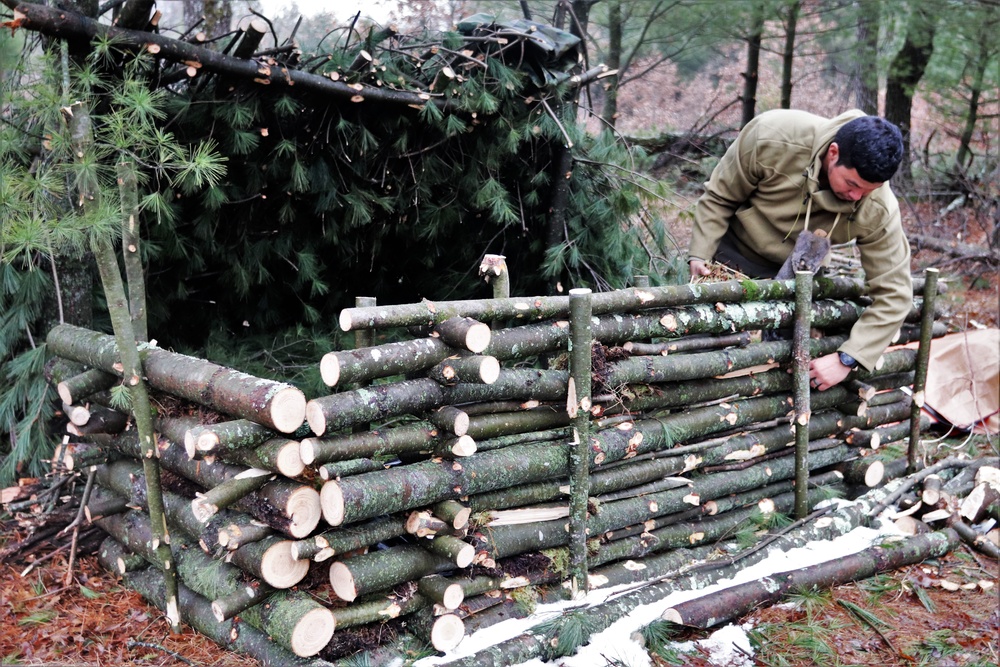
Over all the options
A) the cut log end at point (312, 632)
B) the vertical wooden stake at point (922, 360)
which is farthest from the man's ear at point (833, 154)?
the cut log end at point (312, 632)

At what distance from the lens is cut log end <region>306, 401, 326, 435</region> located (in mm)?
3033

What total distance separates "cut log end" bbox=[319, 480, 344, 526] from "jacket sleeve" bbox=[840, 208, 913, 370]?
3.14 m

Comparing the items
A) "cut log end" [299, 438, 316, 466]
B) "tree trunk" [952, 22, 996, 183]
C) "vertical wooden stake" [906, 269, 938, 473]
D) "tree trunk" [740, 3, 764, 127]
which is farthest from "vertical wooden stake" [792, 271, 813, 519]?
"tree trunk" [952, 22, 996, 183]

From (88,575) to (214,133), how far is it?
2582 mm

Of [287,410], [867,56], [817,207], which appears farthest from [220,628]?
[867,56]

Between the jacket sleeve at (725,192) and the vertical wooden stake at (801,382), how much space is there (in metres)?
0.63

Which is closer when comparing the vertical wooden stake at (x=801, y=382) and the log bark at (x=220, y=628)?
the log bark at (x=220, y=628)

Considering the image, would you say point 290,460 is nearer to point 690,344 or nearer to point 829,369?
point 690,344

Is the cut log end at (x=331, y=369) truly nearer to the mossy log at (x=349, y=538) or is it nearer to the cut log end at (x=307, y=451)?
the cut log end at (x=307, y=451)

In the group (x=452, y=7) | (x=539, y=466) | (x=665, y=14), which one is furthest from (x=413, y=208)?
(x=665, y=14)

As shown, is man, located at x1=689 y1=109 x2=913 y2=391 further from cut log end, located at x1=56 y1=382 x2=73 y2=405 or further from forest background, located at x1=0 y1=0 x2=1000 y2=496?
cut log end, located at x1=56 y1=382 x2=73 y2=405

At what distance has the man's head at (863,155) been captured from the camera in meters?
4.11

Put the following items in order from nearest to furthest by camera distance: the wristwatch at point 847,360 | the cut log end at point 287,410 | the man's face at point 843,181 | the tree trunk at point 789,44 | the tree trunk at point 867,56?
the cut log end at point 287,410 < the man's face at point 843,181 < the wristwatch at point 847,360 < the tree trunk at point 789,44 < the tree trunk at point 867,56

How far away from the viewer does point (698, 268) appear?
16.1ft
